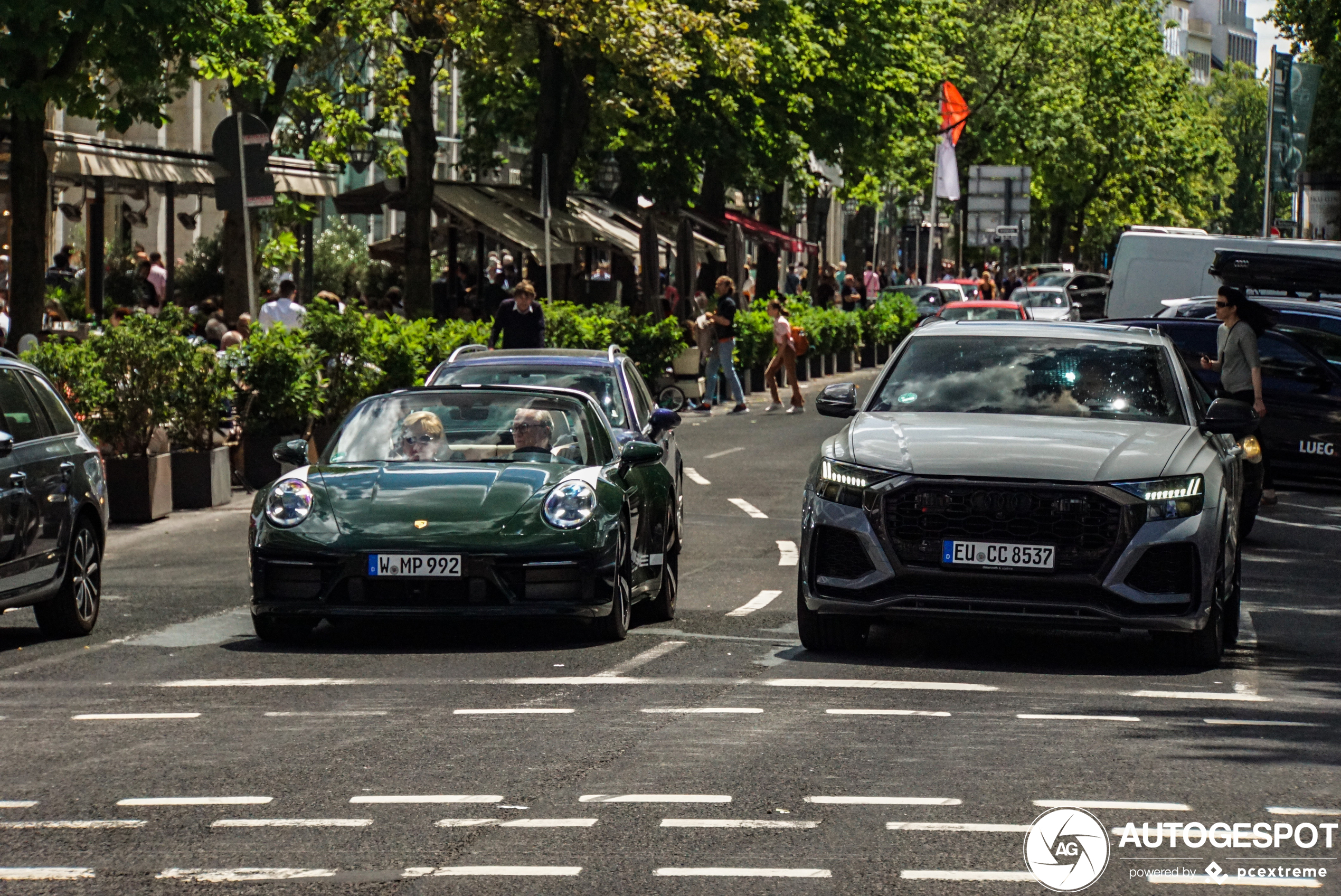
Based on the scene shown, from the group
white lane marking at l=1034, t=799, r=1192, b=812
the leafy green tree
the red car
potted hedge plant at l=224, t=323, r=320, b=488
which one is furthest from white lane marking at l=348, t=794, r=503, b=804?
the red car

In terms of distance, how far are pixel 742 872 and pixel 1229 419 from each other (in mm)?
5672

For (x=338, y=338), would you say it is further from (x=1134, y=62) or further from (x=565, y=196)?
(x=1134, y=62)

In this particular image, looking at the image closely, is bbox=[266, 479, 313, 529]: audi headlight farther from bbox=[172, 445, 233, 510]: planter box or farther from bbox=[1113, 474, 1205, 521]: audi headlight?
bbox=[172, 445, 233, 510]: planter box

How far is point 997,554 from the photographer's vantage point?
33.7 feet

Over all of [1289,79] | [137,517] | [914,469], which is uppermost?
[1289,79]

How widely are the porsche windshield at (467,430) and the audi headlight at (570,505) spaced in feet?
1.69

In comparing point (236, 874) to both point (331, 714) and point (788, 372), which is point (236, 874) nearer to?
point (331, 714)

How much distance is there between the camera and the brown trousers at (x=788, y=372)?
3462 centimetres

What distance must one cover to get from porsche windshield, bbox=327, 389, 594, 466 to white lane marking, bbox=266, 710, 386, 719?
3029 millimetres

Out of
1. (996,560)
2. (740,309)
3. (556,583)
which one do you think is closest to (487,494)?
(556,583)

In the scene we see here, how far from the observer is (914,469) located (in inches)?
407

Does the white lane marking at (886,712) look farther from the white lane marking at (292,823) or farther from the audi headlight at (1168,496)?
the white lane marking at (292,823)

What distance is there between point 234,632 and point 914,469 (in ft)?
12.7

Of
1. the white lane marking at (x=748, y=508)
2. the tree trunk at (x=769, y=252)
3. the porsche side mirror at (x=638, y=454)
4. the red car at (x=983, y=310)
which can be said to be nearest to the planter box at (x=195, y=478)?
the white lane marking at (x=748, y=508)
